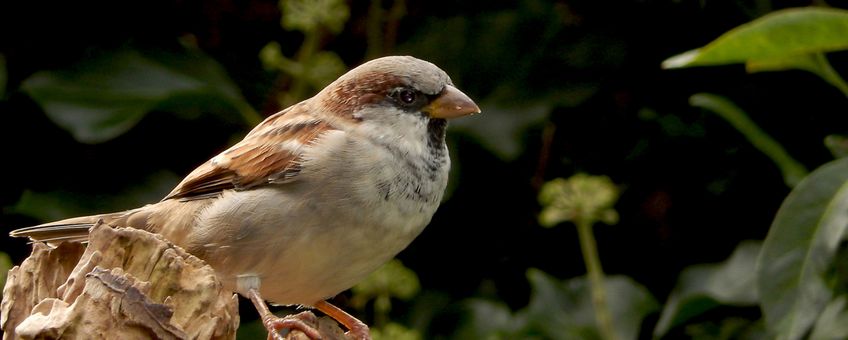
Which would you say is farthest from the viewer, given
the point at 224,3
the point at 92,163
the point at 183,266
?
the point at 224,3

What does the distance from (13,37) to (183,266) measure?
162cm

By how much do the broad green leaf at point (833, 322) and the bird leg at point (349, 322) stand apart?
0.96 meters

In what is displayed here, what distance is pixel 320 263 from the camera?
246cm

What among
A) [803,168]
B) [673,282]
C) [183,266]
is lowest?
[673,282]

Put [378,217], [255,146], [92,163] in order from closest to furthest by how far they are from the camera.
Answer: [378,217] < [255,146] < [92,163]

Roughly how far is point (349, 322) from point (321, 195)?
362 mm

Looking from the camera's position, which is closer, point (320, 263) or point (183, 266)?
point (183, 266)

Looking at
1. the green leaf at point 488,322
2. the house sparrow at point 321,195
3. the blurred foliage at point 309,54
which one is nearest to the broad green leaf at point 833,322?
the green leaf at point 488,322

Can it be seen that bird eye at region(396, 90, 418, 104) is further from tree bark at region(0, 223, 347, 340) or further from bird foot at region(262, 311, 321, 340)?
tree bark at region(0, 223, 347, 340)

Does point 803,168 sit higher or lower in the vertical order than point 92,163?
lower

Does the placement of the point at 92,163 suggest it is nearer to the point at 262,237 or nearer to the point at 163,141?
the point at 163,141

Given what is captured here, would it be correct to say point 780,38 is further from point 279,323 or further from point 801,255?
point 279,323

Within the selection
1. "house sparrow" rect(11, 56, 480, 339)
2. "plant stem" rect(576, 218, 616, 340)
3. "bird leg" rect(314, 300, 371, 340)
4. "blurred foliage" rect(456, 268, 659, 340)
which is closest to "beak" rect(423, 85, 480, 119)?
"house sparrow" rect(11, 56, 480, 339)

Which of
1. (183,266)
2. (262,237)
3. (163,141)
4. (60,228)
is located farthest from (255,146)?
(163,141)
